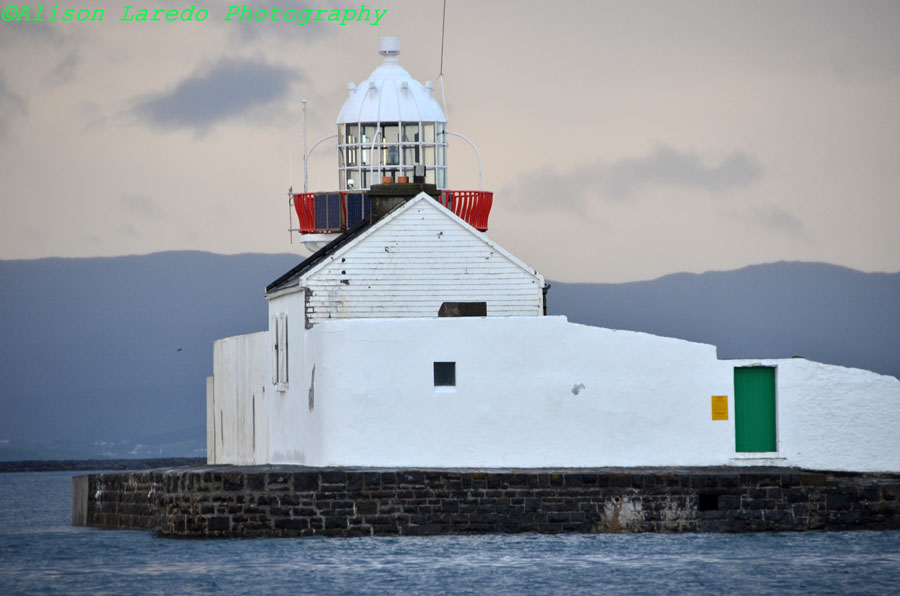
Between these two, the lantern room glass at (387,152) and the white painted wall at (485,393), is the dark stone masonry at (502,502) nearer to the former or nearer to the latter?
the white painted wall at (485,393)

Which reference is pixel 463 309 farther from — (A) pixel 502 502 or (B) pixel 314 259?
(A) pixel 502 502

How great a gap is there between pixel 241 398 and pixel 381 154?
5934mm

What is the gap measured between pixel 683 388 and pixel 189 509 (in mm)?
8316

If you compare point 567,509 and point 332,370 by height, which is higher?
point 332,370

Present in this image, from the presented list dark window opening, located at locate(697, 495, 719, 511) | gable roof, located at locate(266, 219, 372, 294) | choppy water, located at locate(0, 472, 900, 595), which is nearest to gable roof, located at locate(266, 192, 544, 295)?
gable roof, located at locate(266, 219, 372, 294)

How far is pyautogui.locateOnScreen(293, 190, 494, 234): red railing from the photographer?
3569cm

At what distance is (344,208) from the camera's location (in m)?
35.7

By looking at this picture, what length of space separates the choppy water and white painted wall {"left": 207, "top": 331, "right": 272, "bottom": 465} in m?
5.51

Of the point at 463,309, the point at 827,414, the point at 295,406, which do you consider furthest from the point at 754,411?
the point at 295,406

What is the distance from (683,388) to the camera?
2866 centimetres

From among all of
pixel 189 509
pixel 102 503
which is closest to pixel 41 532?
pixel 102 503

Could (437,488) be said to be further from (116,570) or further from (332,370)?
(116,570)

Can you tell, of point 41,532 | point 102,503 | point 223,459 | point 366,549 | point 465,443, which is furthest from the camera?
point 223,459

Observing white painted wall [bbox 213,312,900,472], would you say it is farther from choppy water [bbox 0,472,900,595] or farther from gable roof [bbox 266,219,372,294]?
gable roof [bbox 266,219,372,294]
